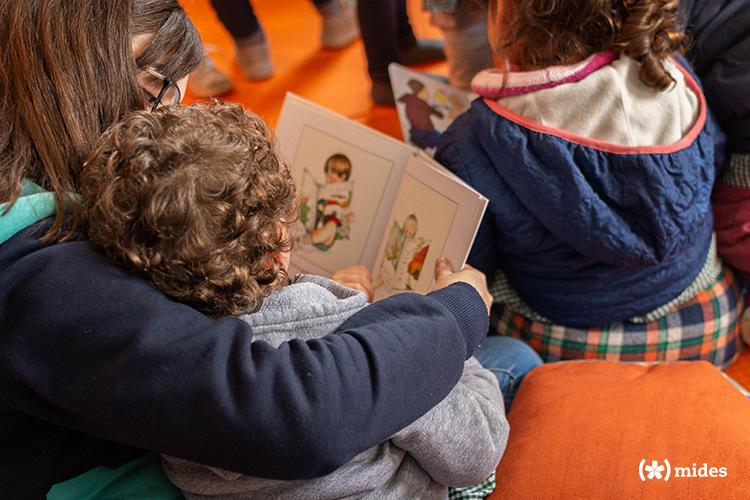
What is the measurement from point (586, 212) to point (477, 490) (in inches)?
15.1

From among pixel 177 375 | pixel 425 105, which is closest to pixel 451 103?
pixel 425 105

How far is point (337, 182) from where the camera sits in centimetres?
135

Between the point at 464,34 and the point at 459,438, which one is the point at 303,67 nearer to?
the point at 464,34

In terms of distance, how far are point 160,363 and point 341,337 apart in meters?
0.16

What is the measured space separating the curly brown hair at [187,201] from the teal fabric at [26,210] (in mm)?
29

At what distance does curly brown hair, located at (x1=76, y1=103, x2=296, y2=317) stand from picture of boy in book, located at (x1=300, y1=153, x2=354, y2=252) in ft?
2.00

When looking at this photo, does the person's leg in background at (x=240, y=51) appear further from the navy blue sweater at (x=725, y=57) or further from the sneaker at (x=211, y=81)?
the navy blue sweater at (x=725, y=57)

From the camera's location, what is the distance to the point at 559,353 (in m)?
1.21

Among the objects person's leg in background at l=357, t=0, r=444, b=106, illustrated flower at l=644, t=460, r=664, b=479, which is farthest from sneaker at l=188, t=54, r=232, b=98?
illustrated flower at l=644, t=460, r=664, b=479

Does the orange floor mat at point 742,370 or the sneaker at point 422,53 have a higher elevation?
the sneaker at point 422,53

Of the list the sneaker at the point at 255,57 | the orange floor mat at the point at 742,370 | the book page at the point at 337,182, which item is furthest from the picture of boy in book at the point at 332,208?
the sneaker at the point at 255,57

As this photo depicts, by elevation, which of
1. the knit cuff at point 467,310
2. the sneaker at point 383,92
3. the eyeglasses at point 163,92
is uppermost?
the eyeglasses at point 163,92

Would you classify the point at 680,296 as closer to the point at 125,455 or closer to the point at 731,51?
the point at 731,51

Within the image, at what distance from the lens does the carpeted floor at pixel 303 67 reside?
212cm
